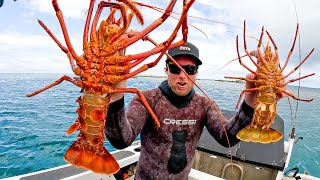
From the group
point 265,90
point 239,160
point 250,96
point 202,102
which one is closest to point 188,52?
point 202,102

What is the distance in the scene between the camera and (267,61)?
122 inches

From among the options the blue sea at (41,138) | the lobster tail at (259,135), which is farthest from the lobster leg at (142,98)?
the blue sea at (41,138)

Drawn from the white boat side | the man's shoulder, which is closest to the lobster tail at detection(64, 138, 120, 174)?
the man's shoulder

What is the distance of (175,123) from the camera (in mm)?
3027

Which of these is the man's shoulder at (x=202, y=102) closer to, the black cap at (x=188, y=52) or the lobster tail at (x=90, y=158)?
the black cap at (x=188, y=52)

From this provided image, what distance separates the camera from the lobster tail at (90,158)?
6.56 ft

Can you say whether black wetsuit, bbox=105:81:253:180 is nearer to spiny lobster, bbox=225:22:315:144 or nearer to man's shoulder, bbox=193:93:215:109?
man's shoulder, bbox=193:93:215:109

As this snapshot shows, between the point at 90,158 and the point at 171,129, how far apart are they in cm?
120

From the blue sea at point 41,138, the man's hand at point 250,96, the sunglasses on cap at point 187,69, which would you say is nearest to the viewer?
the man's hand at point 250,96

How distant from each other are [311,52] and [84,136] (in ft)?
9.87

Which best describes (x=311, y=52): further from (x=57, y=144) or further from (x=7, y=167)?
(x=57, y=144)

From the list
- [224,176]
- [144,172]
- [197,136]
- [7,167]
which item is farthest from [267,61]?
[7,167]

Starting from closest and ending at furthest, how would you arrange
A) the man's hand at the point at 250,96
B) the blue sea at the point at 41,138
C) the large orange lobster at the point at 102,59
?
the large orange lobster at the point at 102,59 < the man's hand at the point at 250,96 < the blue sea at the point at 41,138

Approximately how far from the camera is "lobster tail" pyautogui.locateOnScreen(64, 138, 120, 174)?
1999mm
